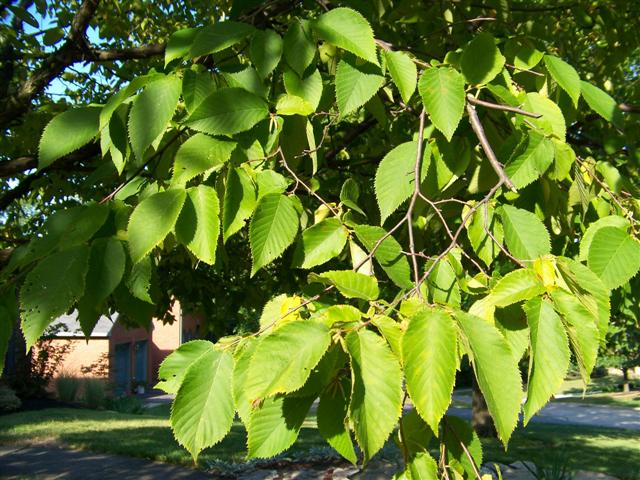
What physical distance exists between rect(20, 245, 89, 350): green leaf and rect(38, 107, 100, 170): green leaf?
29 centimetres

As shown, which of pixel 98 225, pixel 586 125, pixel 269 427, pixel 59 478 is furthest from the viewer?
pixel 59 478

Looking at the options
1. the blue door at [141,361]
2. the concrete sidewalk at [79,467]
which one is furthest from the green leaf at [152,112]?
the blue door at [141,361]

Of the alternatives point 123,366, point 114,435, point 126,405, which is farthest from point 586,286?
point 123,366

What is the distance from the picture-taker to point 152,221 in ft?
4.26

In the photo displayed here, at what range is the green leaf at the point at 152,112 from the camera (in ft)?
4.48

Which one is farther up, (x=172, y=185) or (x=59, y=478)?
(x=172, y=185)

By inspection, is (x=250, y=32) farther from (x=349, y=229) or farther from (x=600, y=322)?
(x=600, y=322)

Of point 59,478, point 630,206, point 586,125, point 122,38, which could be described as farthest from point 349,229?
point 59,478

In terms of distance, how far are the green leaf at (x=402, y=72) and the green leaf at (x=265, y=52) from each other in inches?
11.4

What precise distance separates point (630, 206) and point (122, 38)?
589 centimetres

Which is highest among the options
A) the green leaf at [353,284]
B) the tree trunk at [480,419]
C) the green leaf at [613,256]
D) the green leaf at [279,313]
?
the green leaf at [613,256]

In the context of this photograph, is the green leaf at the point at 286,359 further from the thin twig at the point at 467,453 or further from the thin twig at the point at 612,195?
the thin twig at the point at 612,195

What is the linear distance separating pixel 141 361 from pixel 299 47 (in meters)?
26.5

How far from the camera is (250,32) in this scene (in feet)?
5.23
